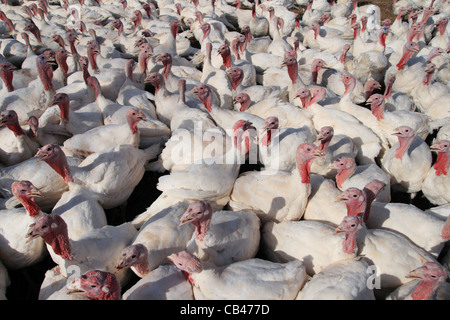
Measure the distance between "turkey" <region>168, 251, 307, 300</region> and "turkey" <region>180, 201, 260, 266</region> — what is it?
30 centimetres

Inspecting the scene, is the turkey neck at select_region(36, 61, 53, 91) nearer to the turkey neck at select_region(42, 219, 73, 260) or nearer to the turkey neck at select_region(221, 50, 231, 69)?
the turkey neck at select_region(221, 50, 231, 69)

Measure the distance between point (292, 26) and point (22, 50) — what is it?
7.89m

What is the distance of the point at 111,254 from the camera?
412 centimetres

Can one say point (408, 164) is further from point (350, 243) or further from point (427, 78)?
point (427, 78)

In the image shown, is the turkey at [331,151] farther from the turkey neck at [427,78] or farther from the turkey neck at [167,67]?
the turkey neck at [167,67]

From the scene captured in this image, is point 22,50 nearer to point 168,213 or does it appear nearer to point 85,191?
point 85,191

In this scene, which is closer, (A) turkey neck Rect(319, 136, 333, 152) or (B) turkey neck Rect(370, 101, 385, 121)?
(A) turkey neck Rect(319, 136, 333, 152)

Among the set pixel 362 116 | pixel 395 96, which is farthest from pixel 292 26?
pixel 362 116

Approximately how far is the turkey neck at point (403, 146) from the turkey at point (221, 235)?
8.79 feet

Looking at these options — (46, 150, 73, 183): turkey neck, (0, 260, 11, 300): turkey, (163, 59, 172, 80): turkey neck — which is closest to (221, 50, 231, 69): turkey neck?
(163, 59, 172, 80): turkey neck

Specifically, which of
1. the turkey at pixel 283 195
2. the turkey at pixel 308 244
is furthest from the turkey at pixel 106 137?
the turkey at pixel 308 244

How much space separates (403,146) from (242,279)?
3.48 metres

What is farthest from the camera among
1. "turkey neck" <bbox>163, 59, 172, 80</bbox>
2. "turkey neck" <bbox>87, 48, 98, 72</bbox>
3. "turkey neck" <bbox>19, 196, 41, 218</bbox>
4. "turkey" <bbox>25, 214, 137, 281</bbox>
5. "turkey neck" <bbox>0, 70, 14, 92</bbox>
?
"turkey neck" <bbox>87, 48, 98, 72</bbox>

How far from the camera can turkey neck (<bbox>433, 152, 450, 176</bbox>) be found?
520 cm
